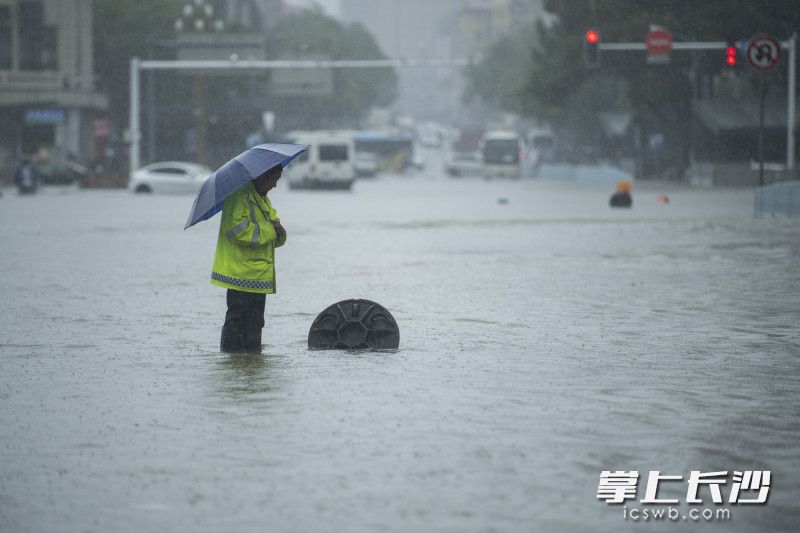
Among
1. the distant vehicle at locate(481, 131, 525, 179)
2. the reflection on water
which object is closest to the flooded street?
the reflection on water

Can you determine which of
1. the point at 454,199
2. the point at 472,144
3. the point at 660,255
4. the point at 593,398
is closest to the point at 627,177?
the point at 454,199

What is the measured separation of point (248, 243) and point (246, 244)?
43mm

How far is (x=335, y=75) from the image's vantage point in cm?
11719

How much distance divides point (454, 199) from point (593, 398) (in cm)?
4104

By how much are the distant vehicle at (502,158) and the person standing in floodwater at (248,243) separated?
2973 inches

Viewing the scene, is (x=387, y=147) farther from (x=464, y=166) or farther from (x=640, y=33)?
(x=640, y=33)

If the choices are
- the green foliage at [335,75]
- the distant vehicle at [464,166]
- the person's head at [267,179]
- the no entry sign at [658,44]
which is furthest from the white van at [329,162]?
the person's head at [267,179]

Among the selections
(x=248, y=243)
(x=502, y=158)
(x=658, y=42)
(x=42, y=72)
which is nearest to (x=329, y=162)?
(x=658, y=42)

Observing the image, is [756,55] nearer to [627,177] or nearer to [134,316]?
[134,316]

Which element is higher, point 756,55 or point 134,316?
point 756,55

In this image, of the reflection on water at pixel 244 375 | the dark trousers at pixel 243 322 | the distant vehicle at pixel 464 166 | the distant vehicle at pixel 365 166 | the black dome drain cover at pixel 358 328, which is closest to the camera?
the reflection on water at pixel 244 375

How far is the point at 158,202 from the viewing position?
4831 cm

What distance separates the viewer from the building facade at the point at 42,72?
75000 millimetres

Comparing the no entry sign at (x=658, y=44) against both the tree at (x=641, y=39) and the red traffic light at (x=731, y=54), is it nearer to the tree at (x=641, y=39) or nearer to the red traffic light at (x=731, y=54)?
the red traffic light at (x=731, y=54)
